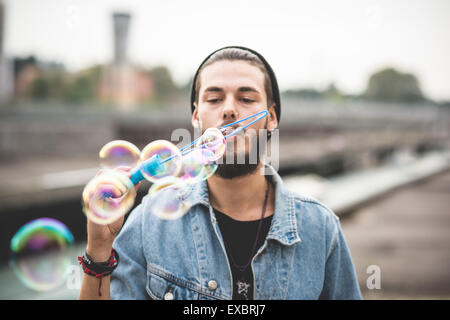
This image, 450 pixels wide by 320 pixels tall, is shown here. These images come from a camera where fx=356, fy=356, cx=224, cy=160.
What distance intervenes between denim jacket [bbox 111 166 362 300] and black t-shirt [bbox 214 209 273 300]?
0.04 m

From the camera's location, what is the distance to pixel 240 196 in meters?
2.15

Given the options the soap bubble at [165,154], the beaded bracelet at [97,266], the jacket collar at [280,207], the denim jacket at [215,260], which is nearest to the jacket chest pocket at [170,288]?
the denim jacket at [215,260]

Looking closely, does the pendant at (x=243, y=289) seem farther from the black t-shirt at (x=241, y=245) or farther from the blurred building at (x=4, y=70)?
the blurred building at (x=4, y=70)

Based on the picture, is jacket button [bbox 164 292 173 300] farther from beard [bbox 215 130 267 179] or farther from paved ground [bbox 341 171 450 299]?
paved ground [bbox 341 171 450 299]

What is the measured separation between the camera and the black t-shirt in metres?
1.99

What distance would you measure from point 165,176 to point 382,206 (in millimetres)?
11205

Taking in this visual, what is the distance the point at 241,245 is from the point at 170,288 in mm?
465

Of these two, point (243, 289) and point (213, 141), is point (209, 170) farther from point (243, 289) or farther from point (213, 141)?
point (243, 289)

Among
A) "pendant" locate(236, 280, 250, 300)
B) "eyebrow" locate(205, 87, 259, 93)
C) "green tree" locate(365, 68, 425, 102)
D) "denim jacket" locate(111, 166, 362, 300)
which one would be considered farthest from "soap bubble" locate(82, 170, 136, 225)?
"green tree" locate(365, 68, 425, 102)

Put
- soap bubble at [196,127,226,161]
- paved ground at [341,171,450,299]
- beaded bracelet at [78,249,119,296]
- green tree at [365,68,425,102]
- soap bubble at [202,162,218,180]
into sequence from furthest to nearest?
green tree at [365,68,425,102] < paved ground at [341,171,450,299] < soap bubble at [202,162,218,180] < soap bubble at [196,127,226,161] < beaded bracelet at [78,249,119,296]

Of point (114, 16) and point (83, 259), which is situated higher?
point (114, 16)

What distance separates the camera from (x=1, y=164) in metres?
18.8

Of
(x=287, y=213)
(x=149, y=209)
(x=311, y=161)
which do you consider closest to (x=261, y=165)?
(x=287, y=213)
